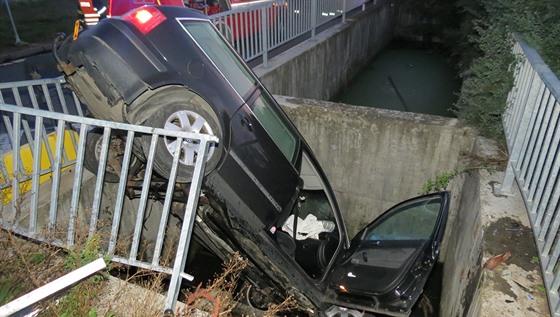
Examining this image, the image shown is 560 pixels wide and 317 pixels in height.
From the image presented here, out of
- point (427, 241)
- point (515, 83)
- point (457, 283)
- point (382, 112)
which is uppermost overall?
point (515, 83)

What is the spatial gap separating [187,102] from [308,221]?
1902mm

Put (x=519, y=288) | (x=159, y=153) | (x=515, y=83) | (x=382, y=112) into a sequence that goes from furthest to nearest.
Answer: (x=382, y=112)
(x=515, y=83)
(x=159, y=153)
(x=519, y=288)

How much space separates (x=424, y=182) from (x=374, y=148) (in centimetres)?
79

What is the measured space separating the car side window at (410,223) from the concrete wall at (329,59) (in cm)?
280

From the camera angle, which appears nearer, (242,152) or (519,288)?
(519,288)

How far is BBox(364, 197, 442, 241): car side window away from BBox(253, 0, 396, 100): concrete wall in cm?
280

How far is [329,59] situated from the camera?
855cm

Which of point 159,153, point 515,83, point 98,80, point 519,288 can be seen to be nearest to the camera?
point 519,288

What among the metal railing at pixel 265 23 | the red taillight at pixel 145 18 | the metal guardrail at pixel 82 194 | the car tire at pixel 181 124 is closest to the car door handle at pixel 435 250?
the car tire at pixel 181 124

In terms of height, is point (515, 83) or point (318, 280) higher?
point (515, 83)

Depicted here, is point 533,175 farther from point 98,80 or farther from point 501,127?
point 98,80

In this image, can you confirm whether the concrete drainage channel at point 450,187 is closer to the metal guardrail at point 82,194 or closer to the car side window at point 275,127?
the car side window at point 275,127

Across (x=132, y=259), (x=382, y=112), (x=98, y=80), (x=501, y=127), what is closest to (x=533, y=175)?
(x=501, y=127)

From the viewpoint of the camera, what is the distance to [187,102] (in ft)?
8.44
